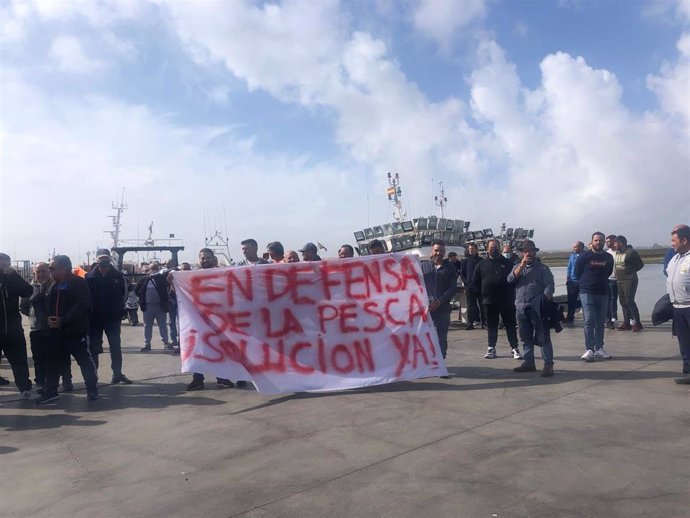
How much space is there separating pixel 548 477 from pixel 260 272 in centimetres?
431

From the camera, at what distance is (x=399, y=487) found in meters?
3.98

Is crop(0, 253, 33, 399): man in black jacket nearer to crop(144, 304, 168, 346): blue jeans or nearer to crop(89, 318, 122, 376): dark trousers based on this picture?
crop(89, 318, 122, 376): dark trousers

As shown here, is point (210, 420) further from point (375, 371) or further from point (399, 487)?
point (399, 487)

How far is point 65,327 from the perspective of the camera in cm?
712

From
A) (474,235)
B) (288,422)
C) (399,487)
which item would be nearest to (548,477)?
(399,487)

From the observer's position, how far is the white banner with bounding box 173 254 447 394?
273 inches

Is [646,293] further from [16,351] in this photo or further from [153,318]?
[16,351]

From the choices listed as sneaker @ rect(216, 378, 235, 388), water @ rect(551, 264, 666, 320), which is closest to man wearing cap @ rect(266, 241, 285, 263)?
sneaker @ rect(216, 378, 235, 388)

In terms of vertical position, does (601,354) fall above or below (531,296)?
below

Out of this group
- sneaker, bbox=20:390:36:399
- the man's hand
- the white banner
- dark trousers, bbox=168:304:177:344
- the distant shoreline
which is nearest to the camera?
the white banner

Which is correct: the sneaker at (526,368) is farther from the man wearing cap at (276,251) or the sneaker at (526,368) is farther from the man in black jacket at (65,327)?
the man in black jacket at (65,327)

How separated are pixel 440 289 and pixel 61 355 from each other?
16.5 feet

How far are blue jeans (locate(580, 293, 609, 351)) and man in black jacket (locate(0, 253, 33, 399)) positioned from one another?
776cm

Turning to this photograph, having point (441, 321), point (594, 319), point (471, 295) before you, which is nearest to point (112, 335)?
point (441, 321)
